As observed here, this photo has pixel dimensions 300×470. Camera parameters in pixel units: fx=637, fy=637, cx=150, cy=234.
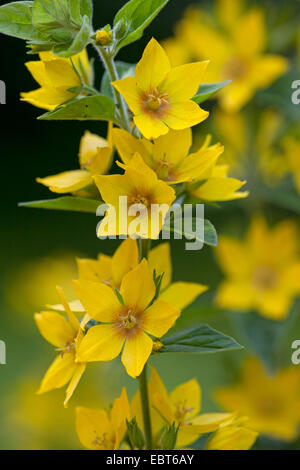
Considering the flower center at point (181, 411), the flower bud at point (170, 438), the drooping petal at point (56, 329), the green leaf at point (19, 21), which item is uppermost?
the green leaf at point (19, 21)

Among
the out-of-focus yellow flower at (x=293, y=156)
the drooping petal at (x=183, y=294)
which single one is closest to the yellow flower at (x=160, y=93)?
the drooping petal at (x=183, y=294)

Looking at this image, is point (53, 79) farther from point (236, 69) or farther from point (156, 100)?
point (236, 69)

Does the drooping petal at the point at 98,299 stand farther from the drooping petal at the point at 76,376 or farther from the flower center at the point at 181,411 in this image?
the flower center at the point at 181,411

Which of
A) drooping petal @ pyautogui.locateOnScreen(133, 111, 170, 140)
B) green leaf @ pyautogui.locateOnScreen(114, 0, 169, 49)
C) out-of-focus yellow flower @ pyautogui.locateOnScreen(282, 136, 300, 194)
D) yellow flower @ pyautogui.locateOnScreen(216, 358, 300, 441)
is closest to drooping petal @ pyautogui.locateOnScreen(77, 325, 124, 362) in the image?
drooping petal @ pyautogui.locateOnScreen(133, 111, 170, 140)

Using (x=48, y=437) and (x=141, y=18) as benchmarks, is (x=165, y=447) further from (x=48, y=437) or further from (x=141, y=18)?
(x=48, y=437)

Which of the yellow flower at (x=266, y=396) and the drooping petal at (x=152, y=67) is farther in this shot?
A: the yellow flower at (x=266, y=396)

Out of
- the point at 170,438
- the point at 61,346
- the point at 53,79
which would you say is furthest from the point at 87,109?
the point at 170,438
